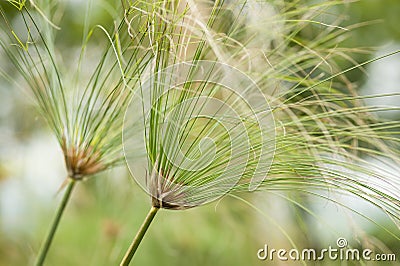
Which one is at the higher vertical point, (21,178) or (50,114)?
(21,178)

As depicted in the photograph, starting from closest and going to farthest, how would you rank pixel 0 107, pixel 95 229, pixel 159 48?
pixel 159 48, pixel 95 229, pixel 0 107

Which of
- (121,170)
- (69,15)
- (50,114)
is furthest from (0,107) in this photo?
(50,114)

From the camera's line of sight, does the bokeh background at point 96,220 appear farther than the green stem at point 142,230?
Yes

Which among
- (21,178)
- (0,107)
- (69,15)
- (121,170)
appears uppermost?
(69,15)

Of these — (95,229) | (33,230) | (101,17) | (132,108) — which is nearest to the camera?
(132,108)

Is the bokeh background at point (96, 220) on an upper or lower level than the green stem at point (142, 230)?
upper

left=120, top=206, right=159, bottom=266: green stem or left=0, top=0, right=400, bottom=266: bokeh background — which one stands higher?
left=0, top=0, right=400, bottom=266: bokeh background

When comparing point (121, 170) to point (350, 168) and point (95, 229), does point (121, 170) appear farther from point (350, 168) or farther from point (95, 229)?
point (350, 168)

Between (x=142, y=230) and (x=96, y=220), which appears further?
(x=96, y=220)

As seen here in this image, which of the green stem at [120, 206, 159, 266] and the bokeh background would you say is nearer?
the green stem at [120, 206, 159, 266]

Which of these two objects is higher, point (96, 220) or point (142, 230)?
point (96, 220)

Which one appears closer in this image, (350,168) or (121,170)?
(350,168)
